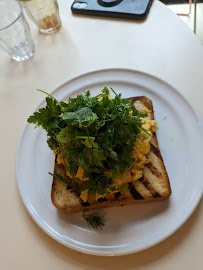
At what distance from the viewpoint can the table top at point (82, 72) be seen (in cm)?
→ 125

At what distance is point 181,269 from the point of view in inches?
46.9

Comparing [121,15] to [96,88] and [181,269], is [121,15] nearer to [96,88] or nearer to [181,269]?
[96,88]

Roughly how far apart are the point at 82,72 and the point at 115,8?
26.6 inches

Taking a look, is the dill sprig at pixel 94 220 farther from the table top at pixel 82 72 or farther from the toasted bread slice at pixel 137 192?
the table top at pixel 82 72

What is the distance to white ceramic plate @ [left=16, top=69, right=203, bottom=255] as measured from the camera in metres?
1.28

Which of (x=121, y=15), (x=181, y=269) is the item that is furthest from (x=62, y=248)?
(x=121, y=15)

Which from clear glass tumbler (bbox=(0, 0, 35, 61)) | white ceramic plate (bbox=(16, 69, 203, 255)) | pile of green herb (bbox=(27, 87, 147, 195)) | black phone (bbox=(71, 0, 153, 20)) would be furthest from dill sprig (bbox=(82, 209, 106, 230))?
black phone (bbox=(71, 0, 153, 20))

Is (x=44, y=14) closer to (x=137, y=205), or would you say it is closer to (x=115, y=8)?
(x=115, y=8)

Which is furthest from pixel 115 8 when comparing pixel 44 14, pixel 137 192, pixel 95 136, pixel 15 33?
pixel 137 192

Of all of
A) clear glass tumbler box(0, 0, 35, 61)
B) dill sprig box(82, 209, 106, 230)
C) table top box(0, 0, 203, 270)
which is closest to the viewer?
table top box(0, 0, 203, 270)

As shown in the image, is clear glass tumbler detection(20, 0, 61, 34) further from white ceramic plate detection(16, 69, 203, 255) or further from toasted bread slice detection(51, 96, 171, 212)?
toasted bread slice detection(51, 96, 171, 212)

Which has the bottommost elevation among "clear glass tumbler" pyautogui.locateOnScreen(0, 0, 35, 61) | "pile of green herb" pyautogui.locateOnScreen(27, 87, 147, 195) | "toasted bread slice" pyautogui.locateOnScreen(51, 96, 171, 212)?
"toasted bread slice" pyautogui.locateOnScreen(51, 96, 171, 212)

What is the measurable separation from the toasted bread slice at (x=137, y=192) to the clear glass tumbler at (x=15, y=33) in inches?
46.9

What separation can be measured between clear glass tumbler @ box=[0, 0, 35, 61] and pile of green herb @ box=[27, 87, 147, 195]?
982mm
